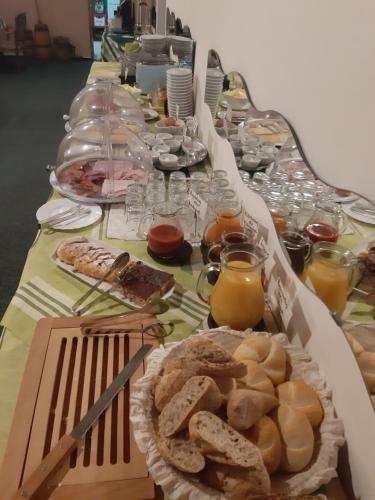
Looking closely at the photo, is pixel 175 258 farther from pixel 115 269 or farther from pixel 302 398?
pixel 302 398

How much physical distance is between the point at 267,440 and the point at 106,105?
165 centimetres

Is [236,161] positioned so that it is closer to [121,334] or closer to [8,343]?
[121,334]

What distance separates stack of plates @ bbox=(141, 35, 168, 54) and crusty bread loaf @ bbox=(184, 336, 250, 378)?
2125mm

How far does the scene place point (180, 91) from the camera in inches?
72.5

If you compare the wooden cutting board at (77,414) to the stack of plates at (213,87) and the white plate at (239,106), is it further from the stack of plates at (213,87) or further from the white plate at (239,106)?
the stack of plates at (213,87)

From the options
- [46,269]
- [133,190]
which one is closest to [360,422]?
[46,269]

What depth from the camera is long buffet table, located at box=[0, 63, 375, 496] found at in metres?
0.69

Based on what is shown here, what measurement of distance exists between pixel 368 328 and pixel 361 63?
1.53 feet

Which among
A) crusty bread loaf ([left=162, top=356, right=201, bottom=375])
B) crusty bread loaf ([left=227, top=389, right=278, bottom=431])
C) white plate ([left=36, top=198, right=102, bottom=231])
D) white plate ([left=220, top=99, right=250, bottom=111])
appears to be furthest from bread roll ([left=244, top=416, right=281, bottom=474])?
white plate ([left=220, top=99, right=250, bottom=111])

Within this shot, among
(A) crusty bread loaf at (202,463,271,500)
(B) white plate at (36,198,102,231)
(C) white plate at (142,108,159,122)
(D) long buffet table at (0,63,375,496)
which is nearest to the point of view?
(A) crusty bread loaf at (202,463,271,500)

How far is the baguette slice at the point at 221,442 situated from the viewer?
49cm

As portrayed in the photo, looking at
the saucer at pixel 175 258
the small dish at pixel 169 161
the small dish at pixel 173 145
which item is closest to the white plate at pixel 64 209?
the saucer at pixel 175 258

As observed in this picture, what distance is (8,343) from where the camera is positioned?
76cm

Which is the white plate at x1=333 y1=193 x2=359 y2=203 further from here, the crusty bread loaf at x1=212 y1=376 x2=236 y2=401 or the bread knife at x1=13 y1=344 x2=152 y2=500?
the bread knife at x1=13 y1=344 x2=152 y2=500
